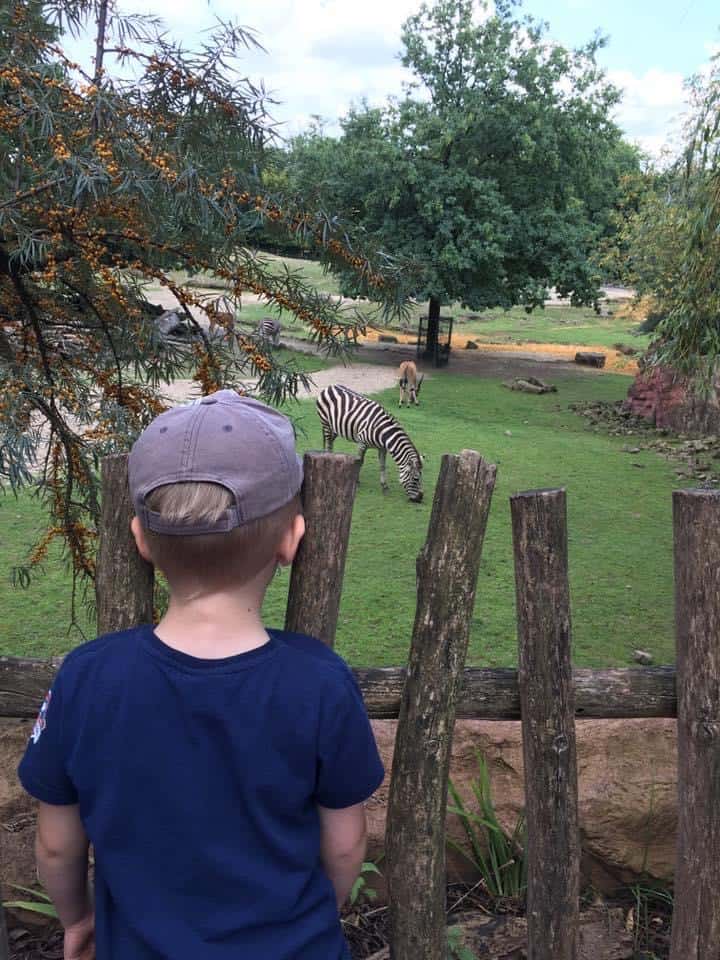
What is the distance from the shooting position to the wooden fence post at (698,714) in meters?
2.04

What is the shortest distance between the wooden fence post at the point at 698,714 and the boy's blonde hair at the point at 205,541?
3.28 ft

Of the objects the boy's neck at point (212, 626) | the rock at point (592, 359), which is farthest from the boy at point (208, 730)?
the rock at point (592, 359)

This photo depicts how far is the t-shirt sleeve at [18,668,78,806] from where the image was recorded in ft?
5.08

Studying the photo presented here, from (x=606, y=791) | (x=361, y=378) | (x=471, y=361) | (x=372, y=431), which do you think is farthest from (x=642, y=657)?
(x=471, y=361)

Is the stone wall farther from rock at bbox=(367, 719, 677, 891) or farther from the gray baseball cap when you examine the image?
the gray baseball cap

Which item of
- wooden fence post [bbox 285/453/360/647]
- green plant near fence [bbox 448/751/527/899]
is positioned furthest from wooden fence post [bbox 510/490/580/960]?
green plant near fence [bbox 448/751/527/899]

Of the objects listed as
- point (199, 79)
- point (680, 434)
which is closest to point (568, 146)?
point (680, 434)

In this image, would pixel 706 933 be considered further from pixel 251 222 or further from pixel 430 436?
pixel 430 436

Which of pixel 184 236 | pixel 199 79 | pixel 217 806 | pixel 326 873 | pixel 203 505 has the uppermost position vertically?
pixel 199 79

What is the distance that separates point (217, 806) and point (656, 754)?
1648 millimetres

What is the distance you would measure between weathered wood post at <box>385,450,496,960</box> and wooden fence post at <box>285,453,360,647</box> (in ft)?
0.59

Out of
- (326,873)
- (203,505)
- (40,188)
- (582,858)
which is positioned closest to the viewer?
(203,505)

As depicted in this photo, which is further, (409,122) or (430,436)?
(409,122)

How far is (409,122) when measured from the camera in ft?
60.2
